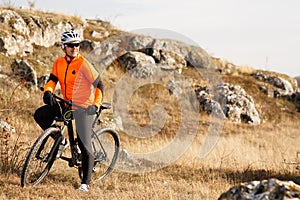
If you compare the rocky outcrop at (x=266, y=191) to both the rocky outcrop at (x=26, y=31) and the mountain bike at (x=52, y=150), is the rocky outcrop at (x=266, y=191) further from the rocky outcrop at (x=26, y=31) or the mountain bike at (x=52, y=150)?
the rocky outcrop at (x=26, y=31)

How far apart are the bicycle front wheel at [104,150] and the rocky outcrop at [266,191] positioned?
3.47 m

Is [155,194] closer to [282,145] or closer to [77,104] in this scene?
[77,104]

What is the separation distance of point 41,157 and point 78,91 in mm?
1088

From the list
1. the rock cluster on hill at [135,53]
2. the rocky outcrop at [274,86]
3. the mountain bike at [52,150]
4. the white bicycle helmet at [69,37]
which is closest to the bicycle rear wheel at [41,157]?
the mountain bike at [52,150]

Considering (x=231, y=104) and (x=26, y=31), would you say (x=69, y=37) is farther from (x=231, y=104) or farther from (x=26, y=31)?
(x=231, y=104)

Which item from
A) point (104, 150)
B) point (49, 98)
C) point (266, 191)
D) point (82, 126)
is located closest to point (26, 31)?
point (104, 150)

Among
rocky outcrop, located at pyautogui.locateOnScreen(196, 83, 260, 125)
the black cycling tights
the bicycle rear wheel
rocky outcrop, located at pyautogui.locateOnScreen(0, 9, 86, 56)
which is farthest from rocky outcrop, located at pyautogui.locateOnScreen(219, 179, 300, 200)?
rocky outcrop, located at pyautogui.locateOnScreen(196, 83, 260, 125)

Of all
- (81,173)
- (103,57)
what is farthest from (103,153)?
(103,57)

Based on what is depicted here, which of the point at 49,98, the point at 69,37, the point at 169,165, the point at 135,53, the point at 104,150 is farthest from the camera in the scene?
the point at 135,53

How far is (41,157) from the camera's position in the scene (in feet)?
19.2

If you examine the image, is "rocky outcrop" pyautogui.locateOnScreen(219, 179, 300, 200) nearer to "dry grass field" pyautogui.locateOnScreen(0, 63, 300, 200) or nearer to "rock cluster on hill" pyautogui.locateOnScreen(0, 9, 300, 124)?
"dry grass field" pyautogui.locateOnScreen(0, 63, 300, 200)

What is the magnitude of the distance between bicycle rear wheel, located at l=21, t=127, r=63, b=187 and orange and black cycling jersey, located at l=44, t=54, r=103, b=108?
59cm

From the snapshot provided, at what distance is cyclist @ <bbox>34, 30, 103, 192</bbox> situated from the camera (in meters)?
5.89

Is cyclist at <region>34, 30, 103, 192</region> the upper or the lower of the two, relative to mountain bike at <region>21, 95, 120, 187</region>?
upper
